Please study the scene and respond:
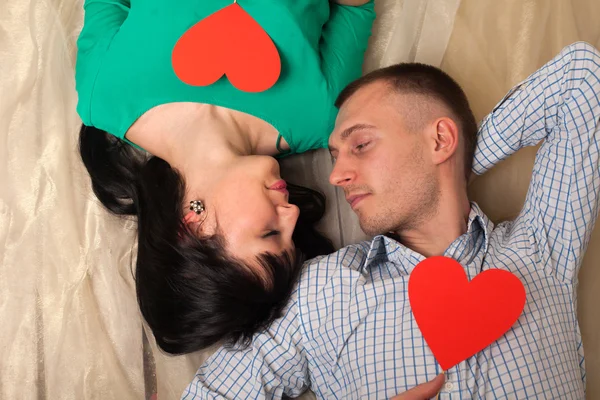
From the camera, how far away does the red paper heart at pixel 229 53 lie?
1622 millimetres

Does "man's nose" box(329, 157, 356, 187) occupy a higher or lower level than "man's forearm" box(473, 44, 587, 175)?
lower

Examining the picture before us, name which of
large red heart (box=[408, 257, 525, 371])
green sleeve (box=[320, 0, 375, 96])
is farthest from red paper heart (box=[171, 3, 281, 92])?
large red heart (box=[408, 257, 525, 371])

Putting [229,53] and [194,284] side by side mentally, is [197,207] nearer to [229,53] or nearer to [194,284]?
[194,284]

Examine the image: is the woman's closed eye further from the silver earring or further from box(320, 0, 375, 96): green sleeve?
the silver earring

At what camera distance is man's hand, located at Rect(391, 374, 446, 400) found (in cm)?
128

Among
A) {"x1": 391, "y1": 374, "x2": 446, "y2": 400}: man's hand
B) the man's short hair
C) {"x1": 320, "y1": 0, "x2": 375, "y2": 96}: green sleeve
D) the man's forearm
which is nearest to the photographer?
{"x1": 391, "y1": 374, "x2": 446, "y2": 400}: man's hand

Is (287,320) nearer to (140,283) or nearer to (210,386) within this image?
(210,386)

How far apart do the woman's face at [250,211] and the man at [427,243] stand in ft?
0.47

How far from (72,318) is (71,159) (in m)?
0.50

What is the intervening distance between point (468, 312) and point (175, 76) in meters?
1.03

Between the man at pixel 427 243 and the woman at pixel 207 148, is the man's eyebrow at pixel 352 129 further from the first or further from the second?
the woman at pixel 207 148

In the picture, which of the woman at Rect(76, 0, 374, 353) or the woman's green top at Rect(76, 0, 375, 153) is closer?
the woman at Rect(76, 0, 374, 353)

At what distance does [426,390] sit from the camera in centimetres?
128

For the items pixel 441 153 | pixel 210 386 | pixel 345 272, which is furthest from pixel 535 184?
pixel 210 386
